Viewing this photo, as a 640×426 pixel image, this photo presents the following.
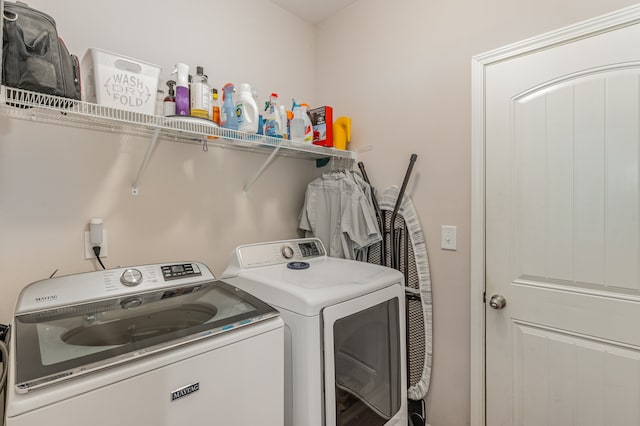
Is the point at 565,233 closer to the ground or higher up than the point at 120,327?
higher up

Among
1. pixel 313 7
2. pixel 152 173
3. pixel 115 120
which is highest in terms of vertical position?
pixel 313 7

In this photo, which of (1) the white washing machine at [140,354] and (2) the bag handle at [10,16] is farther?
(2) the bag handle at [10,16]

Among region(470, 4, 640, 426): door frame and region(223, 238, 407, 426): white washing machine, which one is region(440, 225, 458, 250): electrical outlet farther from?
region(223, 238, 407, 426): white washing machine

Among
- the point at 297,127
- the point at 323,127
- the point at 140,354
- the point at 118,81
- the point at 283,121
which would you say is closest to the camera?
the point at 140,354

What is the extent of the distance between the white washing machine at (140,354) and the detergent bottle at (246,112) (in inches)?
31.4

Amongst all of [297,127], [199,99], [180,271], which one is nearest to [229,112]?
[199,99]

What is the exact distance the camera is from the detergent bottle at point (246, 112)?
165 centimetres

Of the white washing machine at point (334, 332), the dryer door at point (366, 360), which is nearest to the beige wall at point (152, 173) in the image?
the white washing machine at point (334, 332)

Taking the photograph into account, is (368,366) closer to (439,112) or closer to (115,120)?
(439,112)

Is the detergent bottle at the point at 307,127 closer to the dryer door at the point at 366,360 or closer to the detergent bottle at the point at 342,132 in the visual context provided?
the detergent bottle at the point at 342,132

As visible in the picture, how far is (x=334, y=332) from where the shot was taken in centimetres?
134

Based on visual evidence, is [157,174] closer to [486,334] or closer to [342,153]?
[342,153]

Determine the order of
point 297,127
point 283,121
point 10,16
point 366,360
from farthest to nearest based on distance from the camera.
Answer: point 297,127 → point 283,121 → point 366,360 → point 10,16

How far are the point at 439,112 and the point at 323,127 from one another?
72cm
